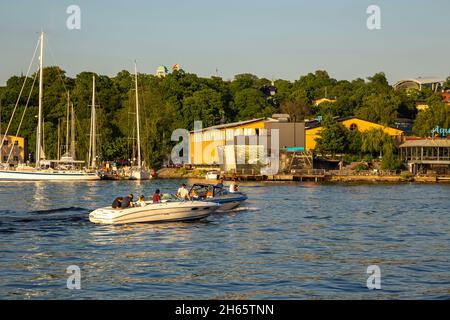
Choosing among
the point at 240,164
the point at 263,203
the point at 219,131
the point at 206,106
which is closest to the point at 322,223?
the point at 263,203

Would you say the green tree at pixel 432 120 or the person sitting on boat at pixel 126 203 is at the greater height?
the green tree at pixel 432 120

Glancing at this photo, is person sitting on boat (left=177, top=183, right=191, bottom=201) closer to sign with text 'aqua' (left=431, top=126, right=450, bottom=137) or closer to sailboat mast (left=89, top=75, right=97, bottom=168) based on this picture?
sailboat mast (left=89, top=75, right=97, bottom=168)

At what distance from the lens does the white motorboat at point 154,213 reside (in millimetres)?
45312

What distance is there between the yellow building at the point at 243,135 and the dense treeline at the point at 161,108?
5.99 meters

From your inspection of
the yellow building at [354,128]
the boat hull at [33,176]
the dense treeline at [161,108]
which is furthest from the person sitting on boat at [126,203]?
the yellow building at [354,128]

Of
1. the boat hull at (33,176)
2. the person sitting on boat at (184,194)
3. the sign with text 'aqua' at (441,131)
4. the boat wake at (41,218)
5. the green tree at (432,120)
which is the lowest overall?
the boat wake at (41,218)

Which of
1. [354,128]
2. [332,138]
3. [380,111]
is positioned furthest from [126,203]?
[380,111]

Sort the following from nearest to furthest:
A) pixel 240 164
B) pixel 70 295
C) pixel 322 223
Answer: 1. pixel 70 295
2. pixel 322 223
3. pixel 240 164

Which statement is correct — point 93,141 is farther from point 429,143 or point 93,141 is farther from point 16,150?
point 429,143

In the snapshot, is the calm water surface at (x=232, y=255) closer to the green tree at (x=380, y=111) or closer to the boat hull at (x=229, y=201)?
the boat hull at (x=229, y=201)

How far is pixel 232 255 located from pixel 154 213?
460 inches
